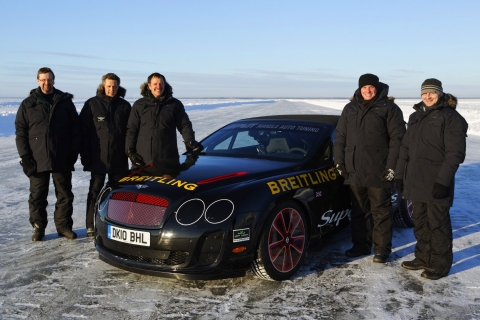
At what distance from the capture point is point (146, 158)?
5.34 meters

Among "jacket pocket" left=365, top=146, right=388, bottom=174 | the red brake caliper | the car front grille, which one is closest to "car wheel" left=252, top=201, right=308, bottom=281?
the red brake caliper

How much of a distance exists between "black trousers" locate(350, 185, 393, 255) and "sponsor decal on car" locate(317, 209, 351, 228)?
0.09 metres

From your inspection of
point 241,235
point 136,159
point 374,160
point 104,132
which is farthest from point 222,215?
point 104,132

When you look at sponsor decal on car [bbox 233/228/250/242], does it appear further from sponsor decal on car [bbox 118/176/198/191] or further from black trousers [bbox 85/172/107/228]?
black trousers [bbox 85/172/107/228]

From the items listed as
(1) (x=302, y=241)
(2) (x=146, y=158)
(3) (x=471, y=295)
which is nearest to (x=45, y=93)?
(2) (x=146, y=158)

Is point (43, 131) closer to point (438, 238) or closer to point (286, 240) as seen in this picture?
point (286, 240)

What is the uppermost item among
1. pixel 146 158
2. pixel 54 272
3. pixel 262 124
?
pixel 262 124

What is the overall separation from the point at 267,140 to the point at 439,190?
1884 mm

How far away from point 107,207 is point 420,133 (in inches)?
108

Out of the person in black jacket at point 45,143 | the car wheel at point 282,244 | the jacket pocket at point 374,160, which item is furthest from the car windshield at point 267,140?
the person in black jacket at point 45,143

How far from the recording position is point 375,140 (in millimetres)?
4770

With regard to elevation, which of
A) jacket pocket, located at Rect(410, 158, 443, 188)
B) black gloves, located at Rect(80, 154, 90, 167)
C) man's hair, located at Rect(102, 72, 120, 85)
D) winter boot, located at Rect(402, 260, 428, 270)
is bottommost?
winter boot, located at Rect(402, 260, 428, 270)

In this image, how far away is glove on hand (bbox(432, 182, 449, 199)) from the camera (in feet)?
13.6

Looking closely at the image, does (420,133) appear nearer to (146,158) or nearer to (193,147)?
(193,147)
